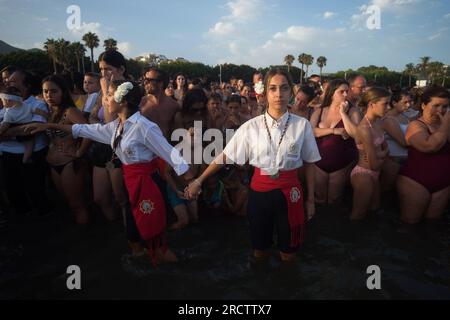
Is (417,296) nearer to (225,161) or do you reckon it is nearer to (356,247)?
(356,247)

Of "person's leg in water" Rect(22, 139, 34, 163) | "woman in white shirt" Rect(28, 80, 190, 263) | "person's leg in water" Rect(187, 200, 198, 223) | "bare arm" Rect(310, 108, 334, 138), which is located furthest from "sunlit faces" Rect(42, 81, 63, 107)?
"bare arm" Rect(310, 108, 334, 138)

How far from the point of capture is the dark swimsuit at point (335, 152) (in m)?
4.67

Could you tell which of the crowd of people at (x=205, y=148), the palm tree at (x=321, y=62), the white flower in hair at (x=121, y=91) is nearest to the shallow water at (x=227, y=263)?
the crowd of people at (x=205, y=148)

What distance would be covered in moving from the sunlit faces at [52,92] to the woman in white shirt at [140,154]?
1530 mm

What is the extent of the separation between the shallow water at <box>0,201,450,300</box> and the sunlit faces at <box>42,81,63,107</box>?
1.80 m

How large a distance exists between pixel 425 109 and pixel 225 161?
291 cm

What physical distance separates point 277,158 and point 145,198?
4.55 ft

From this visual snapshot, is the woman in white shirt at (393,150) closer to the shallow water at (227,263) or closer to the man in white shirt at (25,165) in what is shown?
the shallow water at (227,263)

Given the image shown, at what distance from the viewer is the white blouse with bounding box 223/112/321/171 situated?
2891mm

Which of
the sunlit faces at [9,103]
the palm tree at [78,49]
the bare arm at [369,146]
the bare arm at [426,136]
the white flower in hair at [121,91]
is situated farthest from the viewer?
the palm tree at [78,49]

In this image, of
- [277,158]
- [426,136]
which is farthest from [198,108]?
[426,136]

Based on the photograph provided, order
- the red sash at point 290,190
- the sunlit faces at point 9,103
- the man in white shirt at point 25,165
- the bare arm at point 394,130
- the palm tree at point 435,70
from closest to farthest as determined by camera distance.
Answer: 1. the red sash at point 290,190
2. the sunlit faces at point 9,103
3. the bare arm at point 394,130
4. the man in white shirt at point 25,165
5. the palm tree at point 435,70
